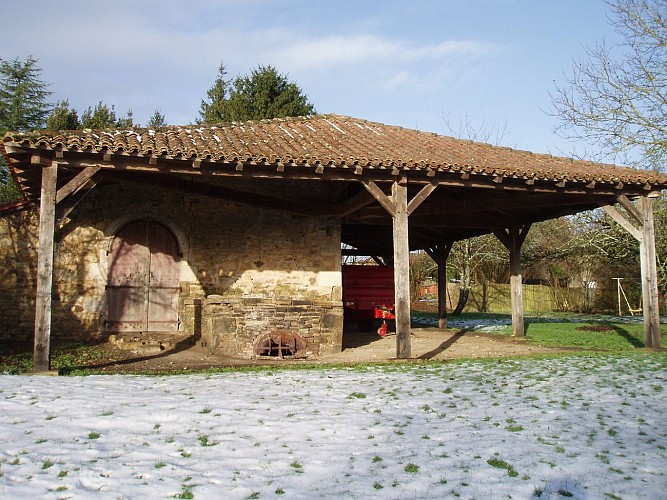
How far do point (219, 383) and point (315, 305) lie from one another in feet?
12.7

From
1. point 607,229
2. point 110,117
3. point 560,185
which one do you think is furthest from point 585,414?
point 110,117

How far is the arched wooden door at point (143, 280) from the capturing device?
1134 cm

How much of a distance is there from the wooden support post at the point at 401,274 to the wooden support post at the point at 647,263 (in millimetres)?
4239

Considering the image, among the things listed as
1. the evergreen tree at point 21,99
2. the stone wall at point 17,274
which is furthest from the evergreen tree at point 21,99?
the stone wall at point 17,274

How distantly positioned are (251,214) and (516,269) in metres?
6.85

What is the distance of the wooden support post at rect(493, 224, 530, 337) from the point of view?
14367mm

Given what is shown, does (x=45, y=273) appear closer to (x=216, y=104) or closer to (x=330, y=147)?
(x=330, y=147)

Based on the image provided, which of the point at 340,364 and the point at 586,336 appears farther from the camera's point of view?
the point at 586,336

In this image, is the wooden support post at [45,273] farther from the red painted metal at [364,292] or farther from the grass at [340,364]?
the red painted metal at [364,292]

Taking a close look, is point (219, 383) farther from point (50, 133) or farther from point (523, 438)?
point (50, 133)

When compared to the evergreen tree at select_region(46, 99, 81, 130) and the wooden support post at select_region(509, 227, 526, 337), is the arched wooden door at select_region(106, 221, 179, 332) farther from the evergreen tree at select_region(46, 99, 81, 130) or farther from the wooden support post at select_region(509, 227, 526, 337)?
the evergreen tree at select_region(46, 99, 81, 130)

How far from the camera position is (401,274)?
9.24 meters

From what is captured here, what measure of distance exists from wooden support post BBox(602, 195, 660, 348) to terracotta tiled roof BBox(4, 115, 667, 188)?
530mm

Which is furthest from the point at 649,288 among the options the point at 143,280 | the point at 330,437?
the point at 143,280
